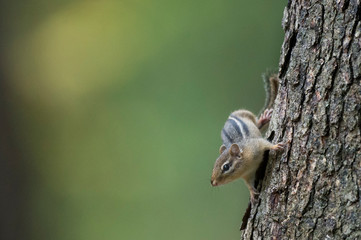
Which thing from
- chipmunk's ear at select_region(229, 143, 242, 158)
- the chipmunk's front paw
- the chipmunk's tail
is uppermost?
the chipmunk's tail

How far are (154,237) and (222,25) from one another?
101 inches

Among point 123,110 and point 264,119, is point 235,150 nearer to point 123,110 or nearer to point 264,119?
point 264,119

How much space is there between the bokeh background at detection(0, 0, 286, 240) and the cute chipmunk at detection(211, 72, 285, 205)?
98.7 inches

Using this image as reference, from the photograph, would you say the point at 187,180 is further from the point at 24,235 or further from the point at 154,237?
the point at 24,235

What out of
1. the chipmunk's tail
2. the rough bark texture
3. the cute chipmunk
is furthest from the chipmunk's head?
the chipmunk's tail

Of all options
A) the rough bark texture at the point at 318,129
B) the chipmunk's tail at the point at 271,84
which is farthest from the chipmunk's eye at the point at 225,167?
the chipmunk's tail at the point at 271,84

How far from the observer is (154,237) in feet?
19.1

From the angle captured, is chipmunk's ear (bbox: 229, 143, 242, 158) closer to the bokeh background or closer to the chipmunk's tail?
the chipmunk's tail

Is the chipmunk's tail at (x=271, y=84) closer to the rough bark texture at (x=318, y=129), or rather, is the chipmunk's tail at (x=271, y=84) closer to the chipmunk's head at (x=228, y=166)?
the chipmunk's head at (x=228, y=166)

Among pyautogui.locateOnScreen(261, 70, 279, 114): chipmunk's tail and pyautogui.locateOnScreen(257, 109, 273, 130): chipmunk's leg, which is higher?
pyautogui.locateOnScreen(261, 70, 279, 114): chipmunk's tail

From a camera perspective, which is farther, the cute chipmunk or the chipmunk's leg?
the chipmunk's leg

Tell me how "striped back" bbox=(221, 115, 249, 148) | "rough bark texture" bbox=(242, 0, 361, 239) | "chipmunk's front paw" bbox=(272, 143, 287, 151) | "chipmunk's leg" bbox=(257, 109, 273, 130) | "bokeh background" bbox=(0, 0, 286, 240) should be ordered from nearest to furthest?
"rough bark texture" bbox=(242, 0, 361, 239) < "chipmunk's front paw" bbox=(272, 143, 287, 151) < "striped back" bbox=(221, 115, 249, 148) < "chipmunk's leg" bbox=(257, 109, 273, 130) < "bokeh background" bbox=(0, 0, 286, 240)

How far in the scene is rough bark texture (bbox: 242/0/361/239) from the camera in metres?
1.49

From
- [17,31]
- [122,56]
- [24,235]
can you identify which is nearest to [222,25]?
[122,56]
